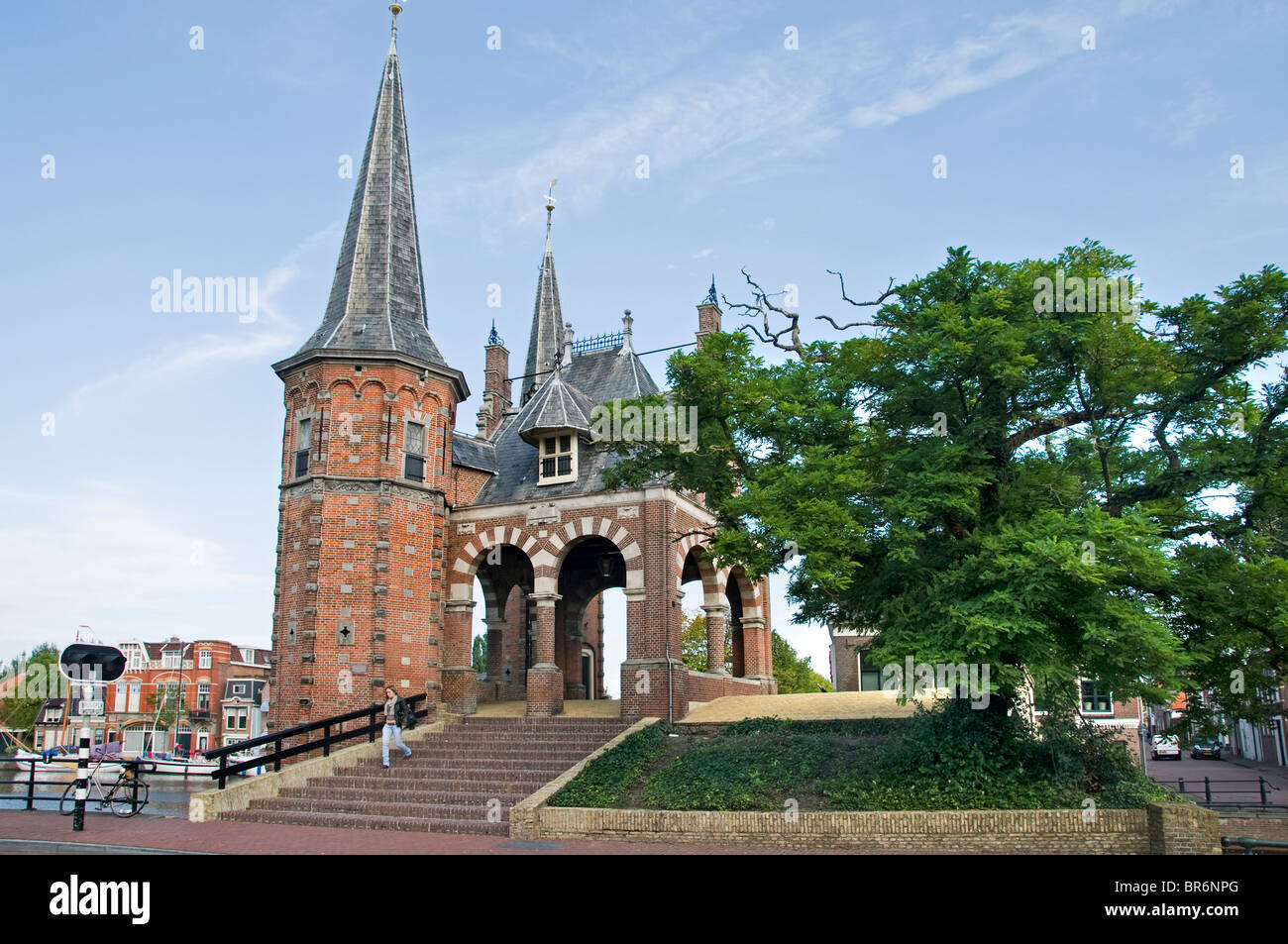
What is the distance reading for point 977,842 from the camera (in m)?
15.1

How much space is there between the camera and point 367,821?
739 inches

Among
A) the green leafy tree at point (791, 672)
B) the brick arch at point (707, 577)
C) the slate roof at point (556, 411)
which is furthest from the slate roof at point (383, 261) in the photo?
the green leafy tree at point (791, 672)

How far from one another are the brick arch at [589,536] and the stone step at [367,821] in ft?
29.2

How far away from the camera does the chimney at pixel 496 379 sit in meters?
35.2

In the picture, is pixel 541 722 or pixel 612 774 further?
pixel 541 722

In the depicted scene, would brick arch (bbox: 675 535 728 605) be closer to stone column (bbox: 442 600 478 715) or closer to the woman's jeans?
stone column (bbox: 442 600 478 715)

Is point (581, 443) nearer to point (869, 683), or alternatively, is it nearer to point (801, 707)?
point (801, 707)

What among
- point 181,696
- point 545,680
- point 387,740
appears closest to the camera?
point 387,740

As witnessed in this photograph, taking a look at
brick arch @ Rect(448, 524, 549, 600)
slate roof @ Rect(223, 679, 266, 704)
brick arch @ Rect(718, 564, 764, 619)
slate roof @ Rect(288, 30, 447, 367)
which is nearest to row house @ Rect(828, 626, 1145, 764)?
brick arch @ Rect(718, 564, 764, 619)

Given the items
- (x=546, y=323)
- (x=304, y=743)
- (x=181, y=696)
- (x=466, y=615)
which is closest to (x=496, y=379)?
(x=546, y=323)

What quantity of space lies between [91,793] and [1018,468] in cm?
2175
